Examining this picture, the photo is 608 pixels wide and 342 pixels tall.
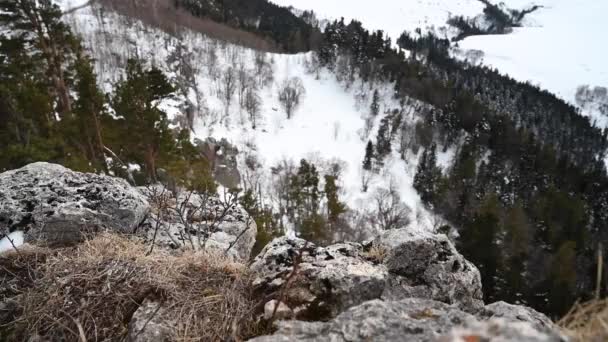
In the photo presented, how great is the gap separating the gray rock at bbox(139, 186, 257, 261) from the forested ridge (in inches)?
35.4

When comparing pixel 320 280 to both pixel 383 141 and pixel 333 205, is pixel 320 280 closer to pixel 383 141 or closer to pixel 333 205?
pixel 333 205

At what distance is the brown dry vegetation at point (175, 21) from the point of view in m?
78.5

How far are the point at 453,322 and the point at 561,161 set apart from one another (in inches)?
3456

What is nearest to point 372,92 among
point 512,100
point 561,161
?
point 561,161

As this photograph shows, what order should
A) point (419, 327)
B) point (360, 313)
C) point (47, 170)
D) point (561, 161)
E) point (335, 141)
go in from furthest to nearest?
point (561, 161)
point (335, 141)
point (47, 170)
point (360, 313)
point (419, 327)

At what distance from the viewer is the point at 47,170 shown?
523 cm

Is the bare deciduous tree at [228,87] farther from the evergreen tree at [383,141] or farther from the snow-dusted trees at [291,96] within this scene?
the evergreen tree at [383,141]

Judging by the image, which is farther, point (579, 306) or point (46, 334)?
point (46, 334)

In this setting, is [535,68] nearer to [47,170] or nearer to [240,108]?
[240,108]

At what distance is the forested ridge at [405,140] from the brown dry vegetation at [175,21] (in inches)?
236

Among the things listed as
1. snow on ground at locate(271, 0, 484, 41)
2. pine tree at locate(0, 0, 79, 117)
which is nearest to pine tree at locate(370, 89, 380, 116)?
pine tree at locate(0, 0, 79, 117)

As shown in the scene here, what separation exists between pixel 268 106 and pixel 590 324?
71.0 metres

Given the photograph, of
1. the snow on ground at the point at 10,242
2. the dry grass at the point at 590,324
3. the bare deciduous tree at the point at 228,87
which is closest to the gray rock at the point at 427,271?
the dry grass at the point at 590,324

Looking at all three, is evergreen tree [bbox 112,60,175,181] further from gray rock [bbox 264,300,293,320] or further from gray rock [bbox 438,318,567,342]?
gray rock [bbox 438,318,567,342]
